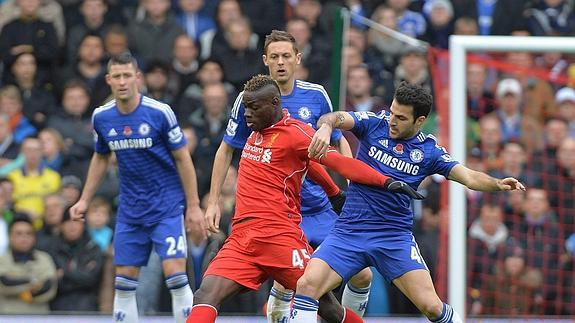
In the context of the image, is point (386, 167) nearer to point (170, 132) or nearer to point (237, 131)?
point (237, 131)

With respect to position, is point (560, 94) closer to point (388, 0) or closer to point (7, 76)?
point (388, 0)

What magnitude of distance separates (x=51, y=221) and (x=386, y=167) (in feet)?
18.2

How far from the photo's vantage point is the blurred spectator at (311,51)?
1542 cm

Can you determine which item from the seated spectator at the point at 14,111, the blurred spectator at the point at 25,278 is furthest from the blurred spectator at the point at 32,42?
the blurred spectator at the point at 25,278

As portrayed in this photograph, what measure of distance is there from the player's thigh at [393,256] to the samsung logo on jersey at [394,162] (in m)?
0.48

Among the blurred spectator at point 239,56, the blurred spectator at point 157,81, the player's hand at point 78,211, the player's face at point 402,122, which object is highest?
the blurred spectator at point 239,56

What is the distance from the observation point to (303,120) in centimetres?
1009

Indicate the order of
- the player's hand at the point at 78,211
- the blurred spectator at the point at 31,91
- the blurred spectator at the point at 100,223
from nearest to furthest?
the player's hand at the point at 78,211 → the blurred spectator at the point at 100,223 → the blurred spectator at the point at 31,91

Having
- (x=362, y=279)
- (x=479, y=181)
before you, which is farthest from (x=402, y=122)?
(x=362, y=279)

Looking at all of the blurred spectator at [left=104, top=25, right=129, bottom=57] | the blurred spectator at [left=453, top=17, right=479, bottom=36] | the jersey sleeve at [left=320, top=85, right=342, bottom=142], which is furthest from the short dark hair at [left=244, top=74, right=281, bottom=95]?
the blurred spectator at [left=453, top=17, right=479, bottom=36]

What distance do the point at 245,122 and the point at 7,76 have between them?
6.32 m

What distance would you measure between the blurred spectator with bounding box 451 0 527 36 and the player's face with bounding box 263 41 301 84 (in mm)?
6747

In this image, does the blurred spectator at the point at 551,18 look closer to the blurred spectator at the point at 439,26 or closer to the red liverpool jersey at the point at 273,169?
the blurred spectator at the point at 439,26

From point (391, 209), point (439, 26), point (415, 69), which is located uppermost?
point (439, 26)
